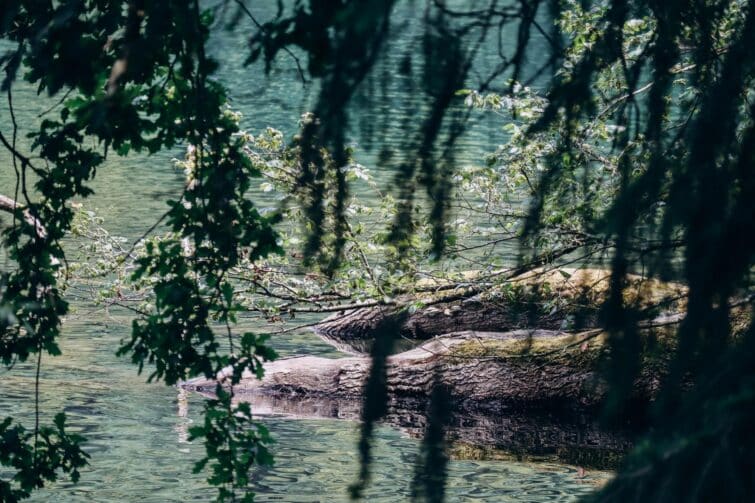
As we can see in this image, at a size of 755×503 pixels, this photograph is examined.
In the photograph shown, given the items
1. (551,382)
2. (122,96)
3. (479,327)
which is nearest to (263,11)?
(479,327)

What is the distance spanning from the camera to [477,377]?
1293 cm

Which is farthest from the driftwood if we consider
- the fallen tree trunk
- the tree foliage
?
the tree foliage

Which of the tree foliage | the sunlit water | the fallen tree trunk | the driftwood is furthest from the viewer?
the fallen tree trunk

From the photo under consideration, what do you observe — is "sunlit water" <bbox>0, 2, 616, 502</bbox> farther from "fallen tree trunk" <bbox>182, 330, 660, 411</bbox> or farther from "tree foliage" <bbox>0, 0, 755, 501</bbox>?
"tree foliage" <bbox>0, 0, 755, 501</bbox>

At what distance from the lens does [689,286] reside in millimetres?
4254

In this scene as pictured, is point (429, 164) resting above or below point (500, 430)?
above

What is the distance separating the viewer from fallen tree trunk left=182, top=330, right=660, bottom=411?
12.7 metres

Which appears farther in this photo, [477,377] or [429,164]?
[477,377]

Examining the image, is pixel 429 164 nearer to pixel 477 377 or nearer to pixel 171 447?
pixel 171 447

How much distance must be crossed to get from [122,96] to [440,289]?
6.63 m

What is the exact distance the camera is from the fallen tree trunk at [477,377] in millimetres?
12719

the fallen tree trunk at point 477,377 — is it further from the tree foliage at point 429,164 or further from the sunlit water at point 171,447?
Answer: the tree foliage at point 429,164

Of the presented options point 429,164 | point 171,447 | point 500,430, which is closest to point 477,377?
point 500,430

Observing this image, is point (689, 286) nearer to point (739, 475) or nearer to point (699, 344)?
point (699, 344)
